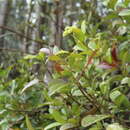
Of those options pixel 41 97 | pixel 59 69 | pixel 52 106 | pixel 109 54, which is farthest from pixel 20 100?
pixel 109 54

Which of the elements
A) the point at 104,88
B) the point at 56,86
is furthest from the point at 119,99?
the point at 56,86

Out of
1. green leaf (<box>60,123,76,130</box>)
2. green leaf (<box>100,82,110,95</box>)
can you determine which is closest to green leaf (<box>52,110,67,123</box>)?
green leaf (<box>60,123,76,130</box>)

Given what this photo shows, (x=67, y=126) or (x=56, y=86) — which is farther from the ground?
(x=56, y=86)

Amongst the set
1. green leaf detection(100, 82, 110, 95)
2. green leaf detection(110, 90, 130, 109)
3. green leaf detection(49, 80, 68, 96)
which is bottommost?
green leaf detection(110, 90, 130, 109)

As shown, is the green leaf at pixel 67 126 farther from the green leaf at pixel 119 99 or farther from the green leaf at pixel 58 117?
the green leaf at pixel 119 99

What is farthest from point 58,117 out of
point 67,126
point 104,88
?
point 104,88

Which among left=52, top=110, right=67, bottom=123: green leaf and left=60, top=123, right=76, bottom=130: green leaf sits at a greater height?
left=52, top=110, right=67, bottom=123: green leaf

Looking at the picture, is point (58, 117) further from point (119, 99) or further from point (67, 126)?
point (119, 99)

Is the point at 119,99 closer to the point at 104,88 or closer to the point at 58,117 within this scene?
the point at 104,88

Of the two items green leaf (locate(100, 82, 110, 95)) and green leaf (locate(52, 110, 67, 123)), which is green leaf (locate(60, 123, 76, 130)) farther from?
green leaf (locate(100, 82, 110, 95))

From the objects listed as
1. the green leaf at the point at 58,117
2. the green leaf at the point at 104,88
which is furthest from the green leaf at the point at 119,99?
the green leaf at the point at 58,117

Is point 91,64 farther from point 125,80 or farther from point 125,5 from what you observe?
point 125,5

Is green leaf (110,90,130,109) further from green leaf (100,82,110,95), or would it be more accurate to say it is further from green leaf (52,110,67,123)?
green leaf (52,110,67,123)

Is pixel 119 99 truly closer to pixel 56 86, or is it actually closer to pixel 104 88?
pixel 104 88
